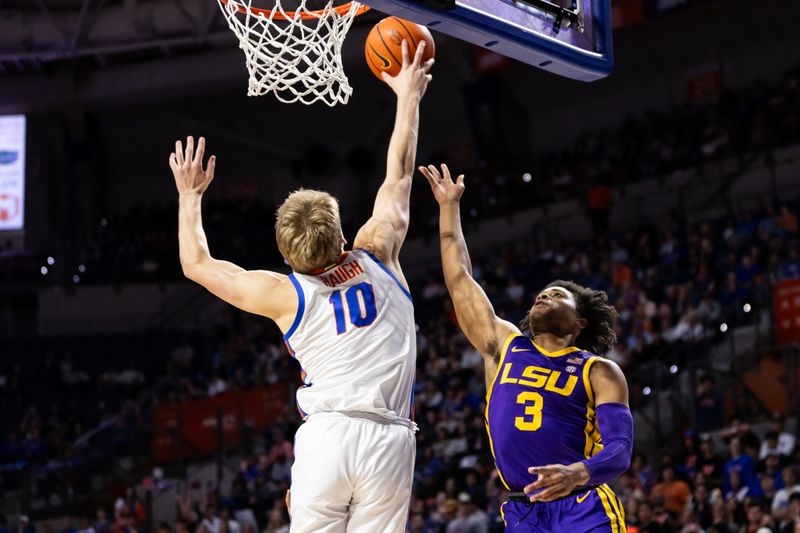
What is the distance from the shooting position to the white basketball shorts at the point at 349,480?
416cm

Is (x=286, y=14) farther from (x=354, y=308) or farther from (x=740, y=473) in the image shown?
(x=740, y=473)

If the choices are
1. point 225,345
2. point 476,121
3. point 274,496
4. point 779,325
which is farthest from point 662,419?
point 476,121

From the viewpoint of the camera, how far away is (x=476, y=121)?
25594 millimetres

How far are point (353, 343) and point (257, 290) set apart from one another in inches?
17.2

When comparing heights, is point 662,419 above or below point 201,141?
below

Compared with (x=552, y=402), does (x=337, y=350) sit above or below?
above

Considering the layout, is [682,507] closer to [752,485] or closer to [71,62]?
[752,485]

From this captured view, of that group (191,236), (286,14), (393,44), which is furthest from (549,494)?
(286,14)

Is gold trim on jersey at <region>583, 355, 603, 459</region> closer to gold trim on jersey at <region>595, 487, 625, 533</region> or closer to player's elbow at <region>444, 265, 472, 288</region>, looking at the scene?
gold trim on jersey at <region>595, 487, 625, 533</region>

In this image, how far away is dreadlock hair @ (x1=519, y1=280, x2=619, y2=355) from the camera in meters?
5.43

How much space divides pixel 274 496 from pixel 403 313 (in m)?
10.7

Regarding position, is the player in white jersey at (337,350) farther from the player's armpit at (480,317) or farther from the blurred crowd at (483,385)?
the blurred crowd at (483,385)

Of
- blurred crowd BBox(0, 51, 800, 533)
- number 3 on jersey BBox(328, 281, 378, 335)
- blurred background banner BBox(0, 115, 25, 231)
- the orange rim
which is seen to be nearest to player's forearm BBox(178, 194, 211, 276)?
number 3 on jersey BBox(328, 281, 378, 335)

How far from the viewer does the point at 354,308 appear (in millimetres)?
4391
